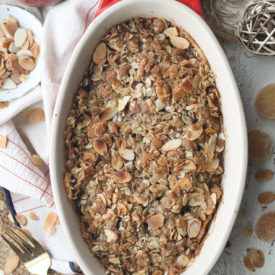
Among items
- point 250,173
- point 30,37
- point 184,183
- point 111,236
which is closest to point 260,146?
point 250,173

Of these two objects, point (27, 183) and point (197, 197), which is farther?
point (27, 183)

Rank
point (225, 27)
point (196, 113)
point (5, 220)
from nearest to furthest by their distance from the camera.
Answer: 1. point (196, 113)
2. point (225, 27)
3. point (5, 220)

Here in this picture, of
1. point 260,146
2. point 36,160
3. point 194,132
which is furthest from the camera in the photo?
point 36,160

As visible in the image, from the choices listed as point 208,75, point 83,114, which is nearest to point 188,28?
point 208,75

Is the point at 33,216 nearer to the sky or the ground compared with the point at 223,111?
nearer to the ground

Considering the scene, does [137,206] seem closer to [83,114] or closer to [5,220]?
[83,114]

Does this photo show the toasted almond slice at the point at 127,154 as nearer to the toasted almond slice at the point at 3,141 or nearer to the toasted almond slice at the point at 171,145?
the toasted almond slice at the point at 171,145

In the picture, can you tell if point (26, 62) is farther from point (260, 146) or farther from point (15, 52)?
point (260, 146)
